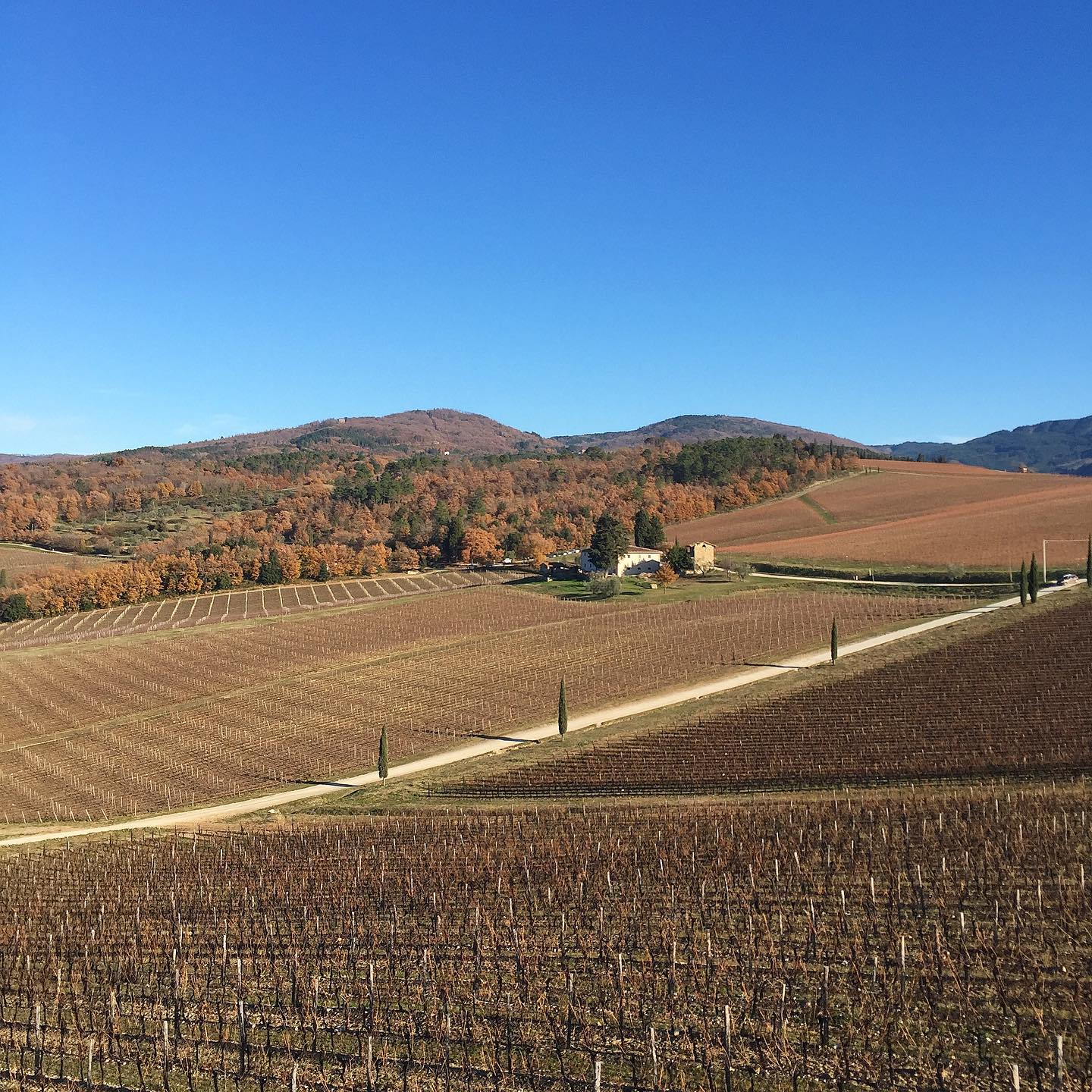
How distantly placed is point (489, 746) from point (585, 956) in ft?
85.2

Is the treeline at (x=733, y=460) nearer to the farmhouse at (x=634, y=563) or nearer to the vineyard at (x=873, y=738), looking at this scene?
the farmhouse at (x=634, y=563)

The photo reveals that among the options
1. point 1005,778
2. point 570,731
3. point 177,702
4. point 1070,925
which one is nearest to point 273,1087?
point 1070,925

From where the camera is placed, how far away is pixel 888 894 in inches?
984

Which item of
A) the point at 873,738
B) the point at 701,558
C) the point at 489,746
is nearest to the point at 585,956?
the point at 873,738

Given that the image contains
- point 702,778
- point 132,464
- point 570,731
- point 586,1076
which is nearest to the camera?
point 586,1076

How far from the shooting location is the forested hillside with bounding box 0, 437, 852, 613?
4454 inches

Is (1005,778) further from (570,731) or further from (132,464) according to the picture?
(132,464)

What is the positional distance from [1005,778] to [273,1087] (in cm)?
2881

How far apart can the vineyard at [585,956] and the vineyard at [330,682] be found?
12672 mm

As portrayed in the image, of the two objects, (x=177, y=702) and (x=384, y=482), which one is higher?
(x=384, y=482)

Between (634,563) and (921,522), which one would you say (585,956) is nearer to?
(634,563)

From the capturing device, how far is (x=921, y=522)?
110312 mm

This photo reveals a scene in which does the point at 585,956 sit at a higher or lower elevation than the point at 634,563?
lower

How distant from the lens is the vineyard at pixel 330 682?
4697cm
